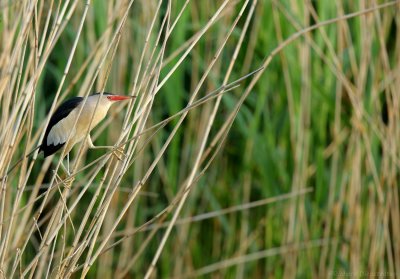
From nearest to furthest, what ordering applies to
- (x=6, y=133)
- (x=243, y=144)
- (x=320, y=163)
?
(x=6, y=133)
(x=320, y=163)
(x=243, y=144)

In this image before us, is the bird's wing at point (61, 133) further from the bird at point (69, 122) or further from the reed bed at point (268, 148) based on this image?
the reed bed at point (268, 148)

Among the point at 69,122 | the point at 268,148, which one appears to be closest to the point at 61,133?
the point at 69,122

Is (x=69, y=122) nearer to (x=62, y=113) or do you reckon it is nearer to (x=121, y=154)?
(x=62, y=113)

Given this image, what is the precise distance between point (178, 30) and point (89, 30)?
320 millimetres

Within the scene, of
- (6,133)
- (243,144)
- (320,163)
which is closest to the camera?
(6,133)

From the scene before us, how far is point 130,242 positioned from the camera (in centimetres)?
293

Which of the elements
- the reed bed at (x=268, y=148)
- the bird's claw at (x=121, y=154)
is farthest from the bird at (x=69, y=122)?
the reed bed at (x=268, y=148)

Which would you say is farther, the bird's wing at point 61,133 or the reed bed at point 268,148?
Result: the reed bed at point 268,148

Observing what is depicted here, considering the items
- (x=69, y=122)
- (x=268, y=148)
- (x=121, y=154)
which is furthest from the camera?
(x=268, y=148)

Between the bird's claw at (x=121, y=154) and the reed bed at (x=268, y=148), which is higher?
the bird's claw at (x=121, y=154)

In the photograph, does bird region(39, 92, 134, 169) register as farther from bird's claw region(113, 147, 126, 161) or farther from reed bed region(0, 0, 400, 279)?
reed bed region(0, 0, 400, 279)

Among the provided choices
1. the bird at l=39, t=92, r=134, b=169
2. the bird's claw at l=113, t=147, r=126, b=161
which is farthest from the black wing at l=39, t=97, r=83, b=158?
the bird's claw at l=113, t=147, r=126, b=161

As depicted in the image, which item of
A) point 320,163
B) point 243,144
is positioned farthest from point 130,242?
point 320,163

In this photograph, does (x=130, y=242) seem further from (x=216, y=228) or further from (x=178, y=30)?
(x=178, y=30)
